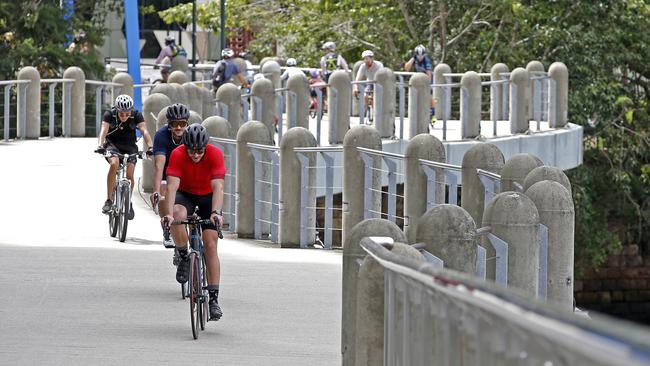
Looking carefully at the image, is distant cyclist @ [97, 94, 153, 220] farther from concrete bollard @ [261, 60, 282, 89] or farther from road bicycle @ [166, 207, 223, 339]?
concrete bollard @ [261, 60, 282, 89]

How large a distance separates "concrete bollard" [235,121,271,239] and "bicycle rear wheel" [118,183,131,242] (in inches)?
71.9

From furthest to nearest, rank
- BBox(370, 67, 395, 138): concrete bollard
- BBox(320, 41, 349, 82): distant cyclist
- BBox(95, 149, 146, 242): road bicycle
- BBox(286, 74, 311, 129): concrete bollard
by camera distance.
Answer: BBox(320, 41, 349, 82): distant cyclist, BBox(370, 67, 395, 138): concrete bollard, BBox(286, 74, 311, 129): concrete bollard, BBox(95, 149, 146, 242): road bicycle

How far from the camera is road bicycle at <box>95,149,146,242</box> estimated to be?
56.1 ft

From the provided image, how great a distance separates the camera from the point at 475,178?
15.0 meters

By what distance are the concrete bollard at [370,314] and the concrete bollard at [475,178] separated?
732 centimetres

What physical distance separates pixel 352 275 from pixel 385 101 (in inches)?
820

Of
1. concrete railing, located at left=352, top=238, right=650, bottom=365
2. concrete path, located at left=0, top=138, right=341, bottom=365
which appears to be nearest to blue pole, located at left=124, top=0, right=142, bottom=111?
concrete path, located at left=0, top=138, right=341, bottom=365

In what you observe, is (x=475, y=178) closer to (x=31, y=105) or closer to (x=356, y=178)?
(x=356, y=178)

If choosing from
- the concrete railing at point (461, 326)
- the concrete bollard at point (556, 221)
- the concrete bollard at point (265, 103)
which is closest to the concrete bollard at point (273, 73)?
the concrete bollard at point (265, 103)

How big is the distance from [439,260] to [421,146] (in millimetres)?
7752

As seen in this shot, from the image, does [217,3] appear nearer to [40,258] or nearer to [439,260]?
[40,258]

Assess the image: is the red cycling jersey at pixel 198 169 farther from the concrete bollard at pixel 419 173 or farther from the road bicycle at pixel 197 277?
the concrete bollard at pixel 419 173

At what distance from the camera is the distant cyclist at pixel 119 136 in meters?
17.0

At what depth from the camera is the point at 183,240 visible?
37.1 ft
